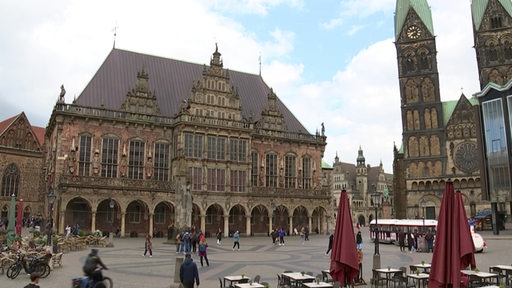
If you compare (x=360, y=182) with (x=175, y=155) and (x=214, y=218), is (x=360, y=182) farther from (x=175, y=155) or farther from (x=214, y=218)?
(x=175, y=155)

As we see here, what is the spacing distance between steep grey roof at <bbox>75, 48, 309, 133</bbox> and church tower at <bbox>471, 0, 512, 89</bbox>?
30117 mm

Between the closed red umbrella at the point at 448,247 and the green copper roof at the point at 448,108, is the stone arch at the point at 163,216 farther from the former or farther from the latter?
the green copper roof at the point at 448,108

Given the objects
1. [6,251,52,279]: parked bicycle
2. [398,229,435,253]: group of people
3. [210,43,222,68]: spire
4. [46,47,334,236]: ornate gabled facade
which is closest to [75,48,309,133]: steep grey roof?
[46,47,334,236]: ornate gabled facade

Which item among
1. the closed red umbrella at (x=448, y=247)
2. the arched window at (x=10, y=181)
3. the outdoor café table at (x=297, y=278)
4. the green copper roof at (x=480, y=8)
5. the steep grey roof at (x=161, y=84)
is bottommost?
the outdoor café table at (x=297, y=278)

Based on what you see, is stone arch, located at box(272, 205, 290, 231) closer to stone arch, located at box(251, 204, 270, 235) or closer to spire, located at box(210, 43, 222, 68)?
stone arch, located at box(251, 204, 270, 235)

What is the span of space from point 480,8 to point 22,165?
6761cm

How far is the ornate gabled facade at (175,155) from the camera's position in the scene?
124ft

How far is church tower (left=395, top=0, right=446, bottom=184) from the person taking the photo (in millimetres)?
62156

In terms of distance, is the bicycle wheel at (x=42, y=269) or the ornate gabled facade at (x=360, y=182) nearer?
the bicycle wheel at (x=42, y=269)

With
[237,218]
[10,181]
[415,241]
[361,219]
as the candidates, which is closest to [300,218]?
[237,218]

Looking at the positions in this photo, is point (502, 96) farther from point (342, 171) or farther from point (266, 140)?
point (342, 171)

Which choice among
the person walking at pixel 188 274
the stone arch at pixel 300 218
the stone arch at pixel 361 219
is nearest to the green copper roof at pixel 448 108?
the stone arch at pixel 300 218

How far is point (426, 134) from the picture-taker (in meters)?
63.0

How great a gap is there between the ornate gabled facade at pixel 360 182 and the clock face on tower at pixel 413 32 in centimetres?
5158
